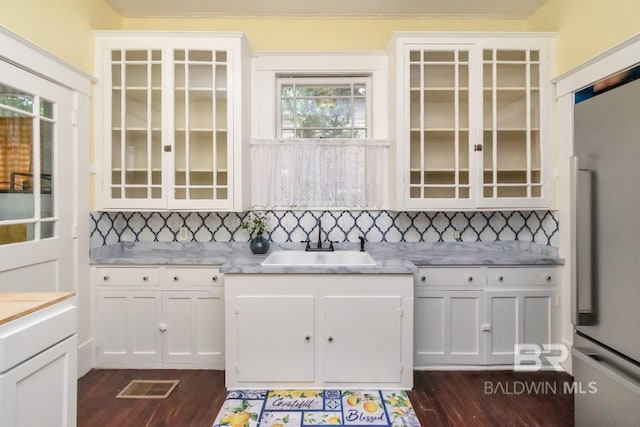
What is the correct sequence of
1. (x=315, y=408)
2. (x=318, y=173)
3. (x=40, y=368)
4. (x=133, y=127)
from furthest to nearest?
(x=318, y=173) → (x=133, y=127) → (x=315, y=408) → (x=40, y=368)

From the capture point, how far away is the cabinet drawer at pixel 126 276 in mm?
2582

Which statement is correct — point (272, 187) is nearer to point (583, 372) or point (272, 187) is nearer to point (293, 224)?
point (293, 224)

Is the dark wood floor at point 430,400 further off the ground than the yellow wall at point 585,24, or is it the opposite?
the yellow wall at point 585,24

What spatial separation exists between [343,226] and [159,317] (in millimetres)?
1587

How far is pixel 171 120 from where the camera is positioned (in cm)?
263

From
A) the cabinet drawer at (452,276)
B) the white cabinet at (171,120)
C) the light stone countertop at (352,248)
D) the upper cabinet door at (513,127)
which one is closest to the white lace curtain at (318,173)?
the white cabinet at (171,120)

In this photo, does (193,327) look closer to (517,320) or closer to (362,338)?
(362,338)

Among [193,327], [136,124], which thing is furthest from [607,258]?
[136,124]

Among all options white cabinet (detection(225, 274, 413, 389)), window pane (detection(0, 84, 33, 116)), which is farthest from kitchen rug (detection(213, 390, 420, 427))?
window pane (detection(0, 84, 33, 116))

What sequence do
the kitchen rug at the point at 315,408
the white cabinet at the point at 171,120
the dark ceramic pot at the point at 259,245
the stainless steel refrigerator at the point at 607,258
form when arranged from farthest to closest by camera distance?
the dark ceramic pot at the point at 259,245
the white cabinet at the point at 171,120
the kitchen rug at the point at 315,408
the stainless steel refrigerator at the point at 607,258

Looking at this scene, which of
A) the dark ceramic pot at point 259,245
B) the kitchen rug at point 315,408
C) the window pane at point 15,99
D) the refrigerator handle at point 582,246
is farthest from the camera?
the dark ceramic pot at point 259,245

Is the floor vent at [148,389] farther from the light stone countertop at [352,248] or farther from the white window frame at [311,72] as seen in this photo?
the white window frame at [311,72]

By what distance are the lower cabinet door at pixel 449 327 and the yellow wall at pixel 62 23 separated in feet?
9.79

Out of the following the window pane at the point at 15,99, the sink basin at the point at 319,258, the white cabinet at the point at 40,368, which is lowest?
the white cabinet at the point at 40,368
